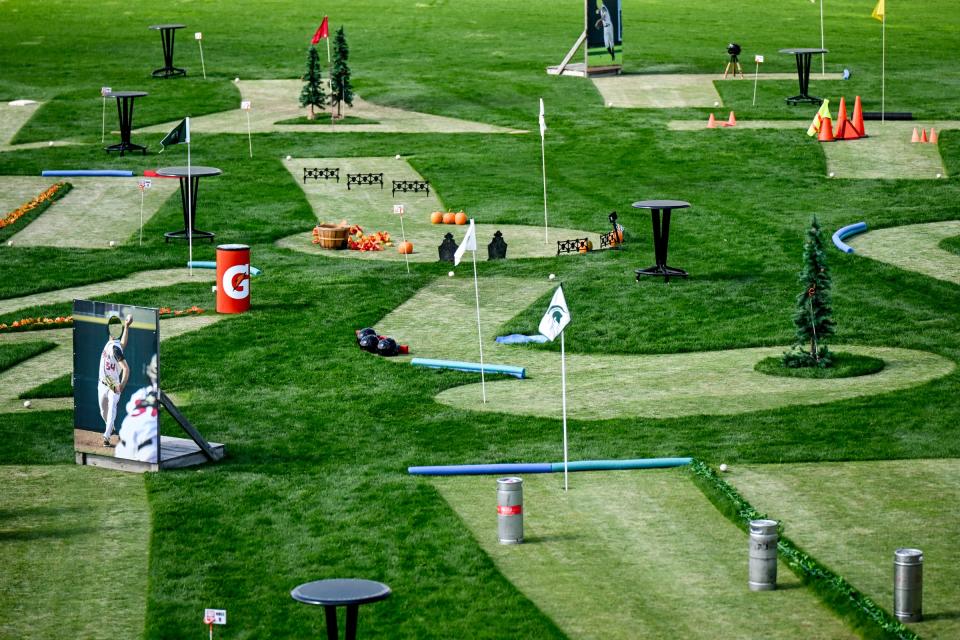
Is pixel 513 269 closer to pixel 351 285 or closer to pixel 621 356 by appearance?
pixel 351 285

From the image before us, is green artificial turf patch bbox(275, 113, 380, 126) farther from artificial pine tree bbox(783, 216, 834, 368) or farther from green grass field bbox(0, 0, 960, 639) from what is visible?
artificial pine tree bbox(783, 216, 834, 368)

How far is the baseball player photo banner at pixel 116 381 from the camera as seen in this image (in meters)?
24.0

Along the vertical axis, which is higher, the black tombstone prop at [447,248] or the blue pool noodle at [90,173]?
the blue pool noodle at [90,173]

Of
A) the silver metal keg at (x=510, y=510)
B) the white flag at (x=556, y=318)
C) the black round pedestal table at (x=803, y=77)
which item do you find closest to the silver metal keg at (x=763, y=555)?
the silver metal keg at (x=510, y=510)

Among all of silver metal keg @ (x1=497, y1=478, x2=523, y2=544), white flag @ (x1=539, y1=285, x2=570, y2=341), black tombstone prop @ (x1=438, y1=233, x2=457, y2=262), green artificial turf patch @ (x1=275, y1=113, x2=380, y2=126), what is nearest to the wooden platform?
white flag @ (x1=539, y1=285, x2=570, y2=341)

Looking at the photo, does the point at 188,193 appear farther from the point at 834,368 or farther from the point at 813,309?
the point at 834,368

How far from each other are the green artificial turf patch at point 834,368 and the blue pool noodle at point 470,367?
14.3 ft

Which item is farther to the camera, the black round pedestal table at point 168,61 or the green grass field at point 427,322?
the black round pedestal table at point 168,61

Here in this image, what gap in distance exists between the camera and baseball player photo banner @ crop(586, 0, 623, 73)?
67250mm

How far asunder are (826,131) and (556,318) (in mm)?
33722

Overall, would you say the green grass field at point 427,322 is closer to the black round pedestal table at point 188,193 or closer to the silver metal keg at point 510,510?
the silver metal keg at point 510,510

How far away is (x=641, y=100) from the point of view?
6456 cm

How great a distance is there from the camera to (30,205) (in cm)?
4825

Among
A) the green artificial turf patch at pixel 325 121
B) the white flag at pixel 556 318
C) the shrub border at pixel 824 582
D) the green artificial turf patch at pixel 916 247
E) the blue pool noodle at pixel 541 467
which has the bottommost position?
the blue pool noodle at pixel 541 467
